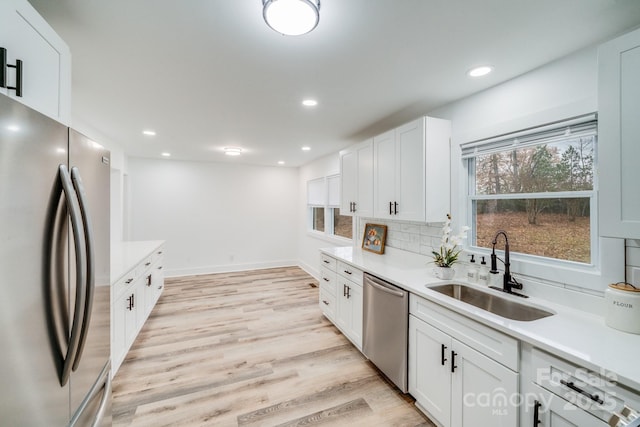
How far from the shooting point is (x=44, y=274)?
83 cm

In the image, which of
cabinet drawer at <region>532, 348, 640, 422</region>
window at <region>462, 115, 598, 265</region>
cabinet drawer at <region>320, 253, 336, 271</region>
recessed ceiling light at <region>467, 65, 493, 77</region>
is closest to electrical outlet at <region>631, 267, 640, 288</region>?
window at <region>462, 115, 598, 265</region>

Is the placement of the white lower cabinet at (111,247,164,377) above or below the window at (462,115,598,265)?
below

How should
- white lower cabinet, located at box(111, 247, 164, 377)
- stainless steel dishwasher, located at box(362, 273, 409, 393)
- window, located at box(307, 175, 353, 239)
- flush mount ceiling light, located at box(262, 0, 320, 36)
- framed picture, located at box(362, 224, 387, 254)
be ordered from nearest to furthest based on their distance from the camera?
flush mount ceiling light, located at box(262, 0, 320, 36) < stainless steel dishwasher, located at box(362, 273, 409, 393) < white lower cabinet, located at box(111, 247, 164, 377) < framed picture, located at box(362, 224, 387, 254) < window, located at box(307, 175, 353, 239)

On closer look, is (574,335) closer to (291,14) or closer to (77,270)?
(291,14)

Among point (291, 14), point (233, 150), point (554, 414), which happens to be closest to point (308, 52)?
point (291, 14)

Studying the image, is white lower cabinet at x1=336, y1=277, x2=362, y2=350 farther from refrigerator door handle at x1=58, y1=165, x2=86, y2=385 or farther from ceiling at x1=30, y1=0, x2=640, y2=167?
refrigerator door handle at x1=58, y1=165, x2=86, y2=385

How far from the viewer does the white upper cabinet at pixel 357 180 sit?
310cm

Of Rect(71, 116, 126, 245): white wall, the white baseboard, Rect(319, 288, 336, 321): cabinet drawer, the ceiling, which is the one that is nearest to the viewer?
the ceiling

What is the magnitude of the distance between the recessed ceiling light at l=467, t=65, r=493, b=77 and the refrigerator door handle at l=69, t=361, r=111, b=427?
2.87 m

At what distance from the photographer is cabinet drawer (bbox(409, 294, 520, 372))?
1.32 meters

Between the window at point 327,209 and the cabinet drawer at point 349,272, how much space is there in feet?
4.87

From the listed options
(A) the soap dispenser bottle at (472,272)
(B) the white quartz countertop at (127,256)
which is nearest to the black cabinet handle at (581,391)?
(A) the soap dispenser bottle at (472,272)

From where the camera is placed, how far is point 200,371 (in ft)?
7.91

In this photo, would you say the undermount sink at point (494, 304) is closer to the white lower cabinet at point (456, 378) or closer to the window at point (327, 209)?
the white lower cabinet at point (456, 378)
